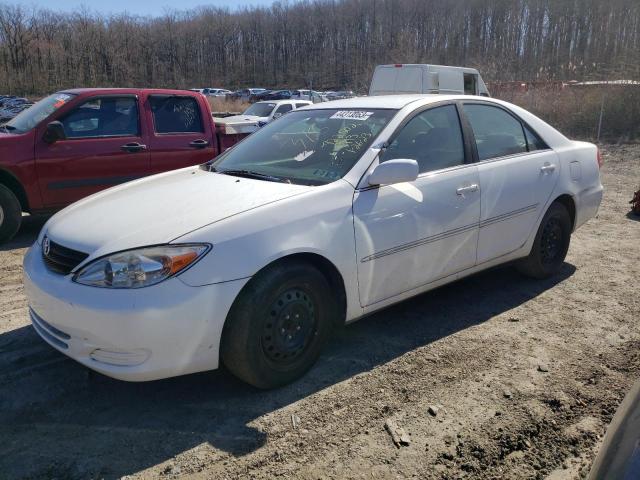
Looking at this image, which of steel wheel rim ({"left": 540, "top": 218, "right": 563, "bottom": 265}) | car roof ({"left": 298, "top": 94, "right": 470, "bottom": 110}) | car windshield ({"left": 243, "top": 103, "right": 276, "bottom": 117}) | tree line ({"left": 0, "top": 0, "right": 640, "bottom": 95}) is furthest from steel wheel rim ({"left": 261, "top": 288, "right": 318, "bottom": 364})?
tree line ({"left": 0, "top": 0, "right": 640, "bottom": 95})

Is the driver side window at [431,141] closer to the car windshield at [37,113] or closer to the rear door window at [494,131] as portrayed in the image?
the rear door window at [494,131]

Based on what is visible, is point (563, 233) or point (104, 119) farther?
point (104, 119)

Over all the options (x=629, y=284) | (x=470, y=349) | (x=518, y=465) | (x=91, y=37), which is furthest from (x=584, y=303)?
(x=91, y=37)

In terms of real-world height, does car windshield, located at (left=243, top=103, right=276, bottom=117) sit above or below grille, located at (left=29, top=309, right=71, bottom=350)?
above

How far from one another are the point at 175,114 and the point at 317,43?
96.8 m

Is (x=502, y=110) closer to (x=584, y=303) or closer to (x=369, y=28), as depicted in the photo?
(x=584, y=303)

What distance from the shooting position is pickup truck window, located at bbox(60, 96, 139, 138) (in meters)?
6.63

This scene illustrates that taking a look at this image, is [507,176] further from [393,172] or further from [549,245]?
[393,172]

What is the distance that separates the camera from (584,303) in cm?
449

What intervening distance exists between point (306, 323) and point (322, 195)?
761 millimetres

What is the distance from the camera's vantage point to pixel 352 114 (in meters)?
3.97

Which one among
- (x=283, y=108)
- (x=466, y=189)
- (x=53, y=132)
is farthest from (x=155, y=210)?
(x=283, y=108)

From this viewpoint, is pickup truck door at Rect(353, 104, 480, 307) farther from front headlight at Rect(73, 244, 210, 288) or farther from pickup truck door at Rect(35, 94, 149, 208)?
pickup truck door at Rect(35, 94, 149, 208)

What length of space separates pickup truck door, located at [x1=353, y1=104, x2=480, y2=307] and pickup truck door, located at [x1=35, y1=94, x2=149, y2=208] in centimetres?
427
